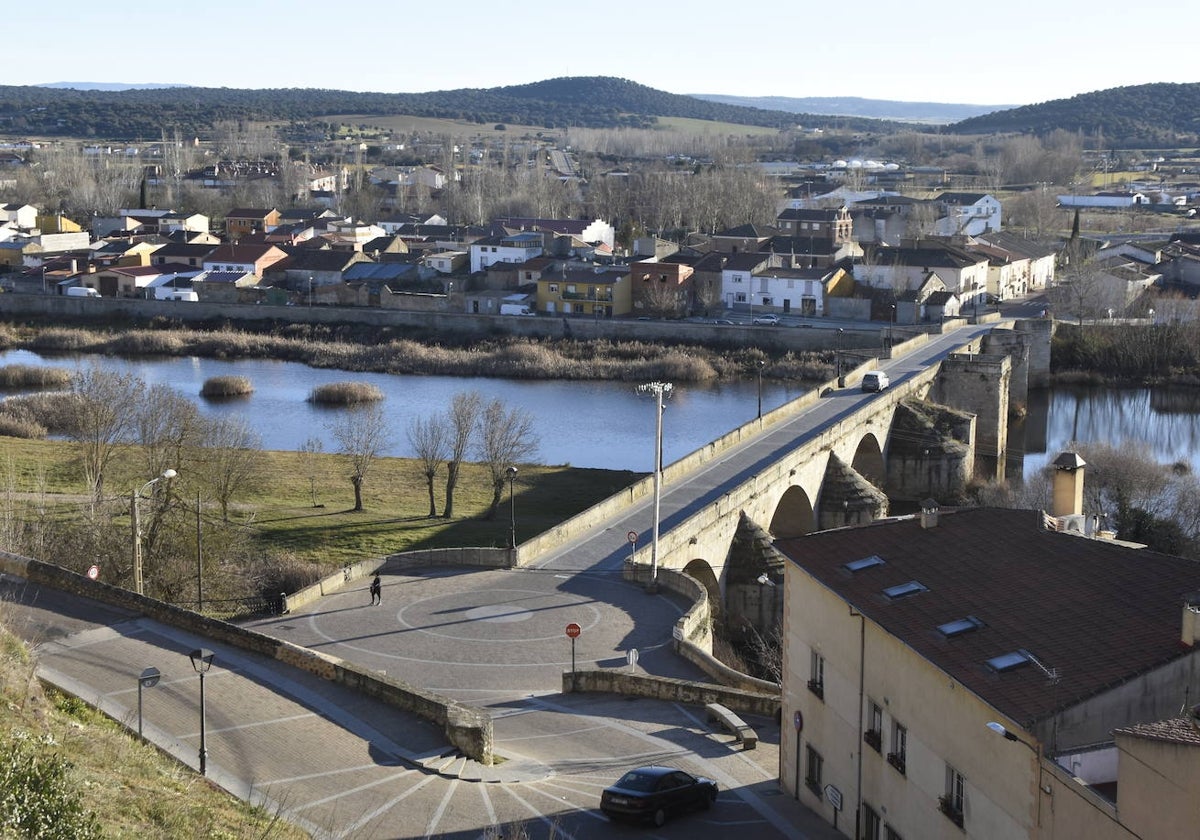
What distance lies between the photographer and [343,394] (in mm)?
51188

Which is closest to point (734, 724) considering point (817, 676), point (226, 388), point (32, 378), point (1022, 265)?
point (817, 676)

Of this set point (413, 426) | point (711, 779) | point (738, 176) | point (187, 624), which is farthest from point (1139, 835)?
point (738, 176)

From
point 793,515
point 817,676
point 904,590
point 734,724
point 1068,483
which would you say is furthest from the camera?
point 793,515

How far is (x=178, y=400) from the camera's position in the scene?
1499 inches

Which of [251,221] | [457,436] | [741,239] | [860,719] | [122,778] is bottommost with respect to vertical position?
[457,436]

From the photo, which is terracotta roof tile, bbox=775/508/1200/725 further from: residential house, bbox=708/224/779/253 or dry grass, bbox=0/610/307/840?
residential house, bbox=708/224/779/253

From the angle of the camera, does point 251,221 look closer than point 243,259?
No

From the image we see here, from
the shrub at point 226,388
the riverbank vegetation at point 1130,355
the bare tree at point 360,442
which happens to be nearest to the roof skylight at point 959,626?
the bare tree at point 360,442

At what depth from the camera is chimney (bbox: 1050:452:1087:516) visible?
2034cm

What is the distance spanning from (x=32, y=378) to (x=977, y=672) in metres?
48.5

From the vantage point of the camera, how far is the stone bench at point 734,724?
16719 millimetres

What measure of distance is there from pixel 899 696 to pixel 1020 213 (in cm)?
9193

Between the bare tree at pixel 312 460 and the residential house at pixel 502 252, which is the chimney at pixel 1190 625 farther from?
the residential house at pixel 502 252

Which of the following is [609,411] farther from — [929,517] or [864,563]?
[864,563]
